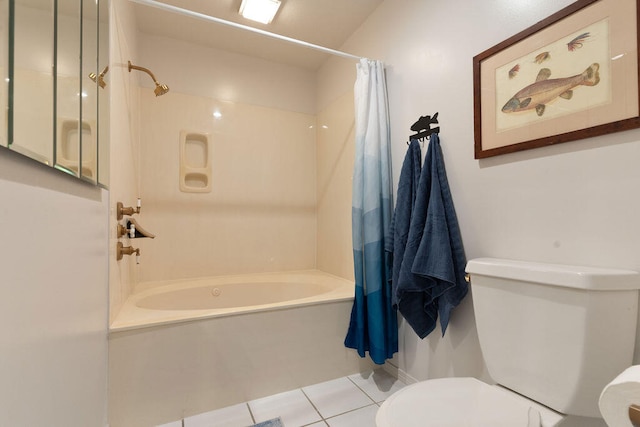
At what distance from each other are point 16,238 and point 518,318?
1344 mm

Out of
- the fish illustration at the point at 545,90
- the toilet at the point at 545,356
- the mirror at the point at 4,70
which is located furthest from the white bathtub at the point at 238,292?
the fish illustration at the point at 545,90

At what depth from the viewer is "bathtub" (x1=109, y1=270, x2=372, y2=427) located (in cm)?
131

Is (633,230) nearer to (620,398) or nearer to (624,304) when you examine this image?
(624,304)

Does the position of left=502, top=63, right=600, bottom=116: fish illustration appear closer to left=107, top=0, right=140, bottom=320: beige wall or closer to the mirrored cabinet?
the mirrored cabinet

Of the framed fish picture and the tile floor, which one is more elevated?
the framed fish picture

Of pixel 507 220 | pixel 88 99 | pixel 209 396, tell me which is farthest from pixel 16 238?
pixel 507 220

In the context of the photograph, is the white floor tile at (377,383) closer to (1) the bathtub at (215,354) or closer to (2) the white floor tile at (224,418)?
(1) the bathtub at (215,354)

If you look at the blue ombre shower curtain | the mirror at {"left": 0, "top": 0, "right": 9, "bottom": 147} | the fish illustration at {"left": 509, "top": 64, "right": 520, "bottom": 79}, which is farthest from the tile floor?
the fish illustration at {"left": 509, "top": 64, "right": 520, "bottom": 79}

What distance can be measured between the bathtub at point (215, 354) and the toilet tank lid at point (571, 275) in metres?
0.99

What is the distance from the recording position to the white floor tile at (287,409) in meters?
1.39

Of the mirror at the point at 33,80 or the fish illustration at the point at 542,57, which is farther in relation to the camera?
the fish illustration at the point at 542,57

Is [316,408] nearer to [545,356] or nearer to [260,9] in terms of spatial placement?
[545,356]

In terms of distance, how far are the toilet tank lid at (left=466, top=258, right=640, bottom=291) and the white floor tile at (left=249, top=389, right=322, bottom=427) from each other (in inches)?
43.4

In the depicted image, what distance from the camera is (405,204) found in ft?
4.90
